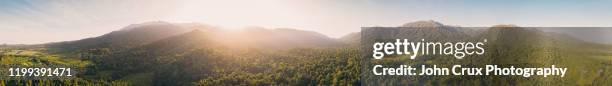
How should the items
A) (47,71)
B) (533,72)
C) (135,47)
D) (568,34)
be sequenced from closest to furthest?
(533,72)
(568,34)
(47,71)
(135,47)

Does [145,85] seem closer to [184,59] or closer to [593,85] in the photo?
[184,59]

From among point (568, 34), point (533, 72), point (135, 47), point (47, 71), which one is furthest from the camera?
point (135, 47)

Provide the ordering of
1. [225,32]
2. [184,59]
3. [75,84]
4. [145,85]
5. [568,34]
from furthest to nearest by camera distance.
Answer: [225,32]
[184,59]
[145,85]
[75,84]
[568,34]

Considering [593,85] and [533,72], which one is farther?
[593,85]

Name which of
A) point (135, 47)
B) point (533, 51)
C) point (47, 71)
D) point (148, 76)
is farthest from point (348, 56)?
point (135, 47)

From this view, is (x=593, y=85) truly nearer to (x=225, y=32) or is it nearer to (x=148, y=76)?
(x=148, y=76)

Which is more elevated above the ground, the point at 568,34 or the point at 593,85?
the point at 568,34

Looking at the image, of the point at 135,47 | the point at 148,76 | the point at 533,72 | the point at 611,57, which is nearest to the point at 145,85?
the point at 148,76

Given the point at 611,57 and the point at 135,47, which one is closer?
the point at 611,57

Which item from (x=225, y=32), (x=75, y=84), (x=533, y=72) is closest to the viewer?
(x=533, y=72)
